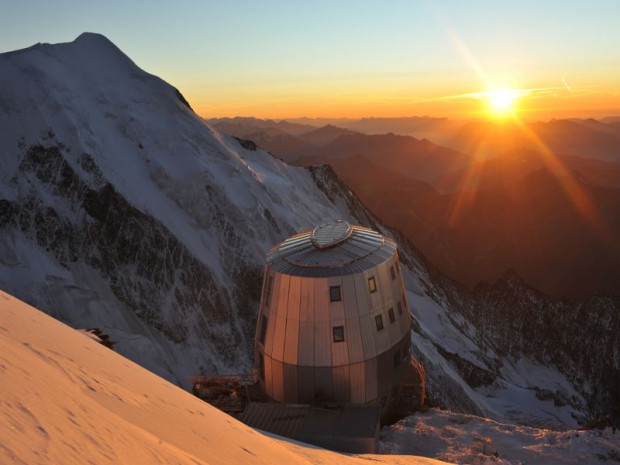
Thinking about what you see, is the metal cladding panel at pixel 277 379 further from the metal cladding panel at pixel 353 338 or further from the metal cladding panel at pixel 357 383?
the metal cladding panel at pixel 353 338

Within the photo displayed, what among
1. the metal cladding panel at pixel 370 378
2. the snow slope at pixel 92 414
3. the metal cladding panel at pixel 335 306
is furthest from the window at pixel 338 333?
the snow slope at pixel 92 414

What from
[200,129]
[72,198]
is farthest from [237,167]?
[72,198]

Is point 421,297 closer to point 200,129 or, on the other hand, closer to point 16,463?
point 200,129

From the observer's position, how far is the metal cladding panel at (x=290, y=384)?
21245 millimetres

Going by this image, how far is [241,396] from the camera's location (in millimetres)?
24484

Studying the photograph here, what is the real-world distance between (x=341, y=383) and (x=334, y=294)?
4.23 meters

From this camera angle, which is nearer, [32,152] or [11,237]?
[11,237]

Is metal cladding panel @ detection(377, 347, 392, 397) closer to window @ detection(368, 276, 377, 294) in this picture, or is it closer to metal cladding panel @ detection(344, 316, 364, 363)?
metal cladding panel @ detection(344, 316, 364, 363)

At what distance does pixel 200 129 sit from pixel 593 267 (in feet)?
253

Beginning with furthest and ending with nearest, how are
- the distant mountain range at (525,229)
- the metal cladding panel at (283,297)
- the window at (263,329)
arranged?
the distant mountain range at (525,229) < the window at (263,329) < the metal cladding panel at (283,297)

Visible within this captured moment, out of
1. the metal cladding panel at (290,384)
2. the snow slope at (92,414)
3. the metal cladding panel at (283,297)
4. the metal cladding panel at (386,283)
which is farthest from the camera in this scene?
the metal cladding panel at (386,283)

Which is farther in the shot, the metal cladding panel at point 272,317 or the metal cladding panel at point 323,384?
the metal cladding panel at point 272,317

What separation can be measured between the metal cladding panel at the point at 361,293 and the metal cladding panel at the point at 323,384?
3151 millimetres

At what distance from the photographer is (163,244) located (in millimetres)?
40156
